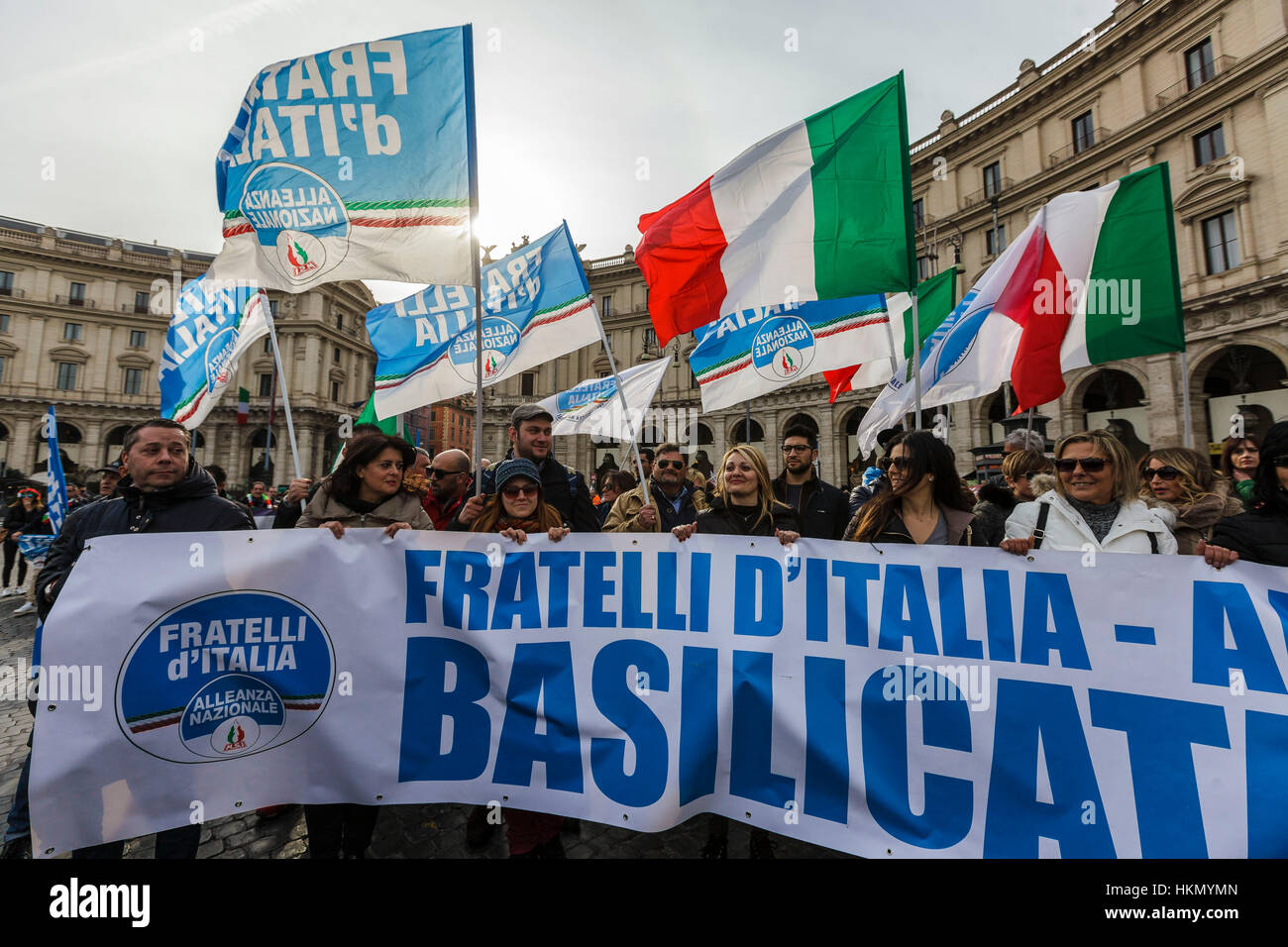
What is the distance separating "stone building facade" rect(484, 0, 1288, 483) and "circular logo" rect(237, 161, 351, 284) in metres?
17.0

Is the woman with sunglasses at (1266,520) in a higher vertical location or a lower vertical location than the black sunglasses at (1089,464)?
lower

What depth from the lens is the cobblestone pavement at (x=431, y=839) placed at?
9.54 ft

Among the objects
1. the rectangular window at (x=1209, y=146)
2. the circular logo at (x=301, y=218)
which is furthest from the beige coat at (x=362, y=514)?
the rectangular window at (x=1209, y=146)

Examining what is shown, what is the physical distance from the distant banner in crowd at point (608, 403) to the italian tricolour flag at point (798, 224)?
7.42ft

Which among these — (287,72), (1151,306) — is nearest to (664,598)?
(287,72)

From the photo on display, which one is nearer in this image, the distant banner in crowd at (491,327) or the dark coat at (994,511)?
the dark coat at (994,511)

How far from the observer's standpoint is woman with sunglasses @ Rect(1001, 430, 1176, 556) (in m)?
2.67

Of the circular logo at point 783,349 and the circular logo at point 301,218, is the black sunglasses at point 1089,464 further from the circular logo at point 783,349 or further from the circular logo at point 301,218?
the circular logo at point 301,218

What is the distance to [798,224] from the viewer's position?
458 centimetres

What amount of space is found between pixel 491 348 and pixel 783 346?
128 inches

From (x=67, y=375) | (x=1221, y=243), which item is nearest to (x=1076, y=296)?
(x=1221, y=243)

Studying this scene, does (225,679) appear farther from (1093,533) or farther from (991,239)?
(991,239)

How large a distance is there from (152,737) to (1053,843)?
3714mm

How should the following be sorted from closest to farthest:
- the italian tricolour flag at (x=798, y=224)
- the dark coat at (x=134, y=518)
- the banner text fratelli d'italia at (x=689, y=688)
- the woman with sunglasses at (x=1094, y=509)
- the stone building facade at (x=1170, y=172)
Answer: the banner text fratelli d'italia at (x=689, y=688) < the dark coat at (x=134, y=518) < the woman with sunglasses at (x=1094, y=509) < the italian tricolour flag at (x=798, y=224) < the stone building facade at (x=1170, y=172)
